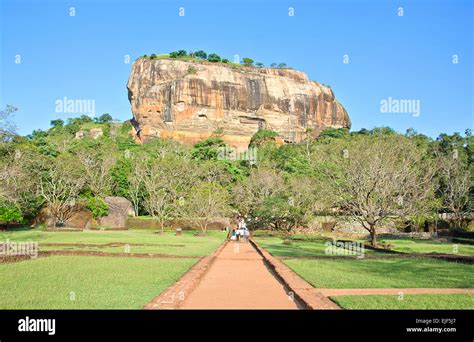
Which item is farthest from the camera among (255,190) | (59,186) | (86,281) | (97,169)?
(97,169)

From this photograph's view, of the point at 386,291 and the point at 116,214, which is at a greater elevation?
the point at 386,291

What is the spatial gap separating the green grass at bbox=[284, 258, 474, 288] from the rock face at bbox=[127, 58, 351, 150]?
74.0 m

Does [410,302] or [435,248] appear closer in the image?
[410,302]

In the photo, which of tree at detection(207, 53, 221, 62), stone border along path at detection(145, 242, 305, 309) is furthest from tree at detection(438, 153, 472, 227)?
tree at detection(207, 53, 221, 62)

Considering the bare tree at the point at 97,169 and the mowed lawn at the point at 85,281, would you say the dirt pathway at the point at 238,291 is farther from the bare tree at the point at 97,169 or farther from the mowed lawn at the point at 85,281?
the bare tree at the point at 97,169

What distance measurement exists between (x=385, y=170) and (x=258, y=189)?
63.9 ft

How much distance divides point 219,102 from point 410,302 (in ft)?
280

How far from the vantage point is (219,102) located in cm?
9075

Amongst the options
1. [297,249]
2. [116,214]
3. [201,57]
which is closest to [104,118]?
[201,57]

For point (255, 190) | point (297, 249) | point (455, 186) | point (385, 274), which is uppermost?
point (455, 186)

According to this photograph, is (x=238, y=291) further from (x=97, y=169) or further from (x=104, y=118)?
(x=104, y=118)

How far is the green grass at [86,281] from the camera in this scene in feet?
24.5

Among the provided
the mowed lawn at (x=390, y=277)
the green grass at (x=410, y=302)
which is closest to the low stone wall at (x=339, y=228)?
the mowed lawn at (x=390, y=277)

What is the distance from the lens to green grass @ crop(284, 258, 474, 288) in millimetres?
9969
